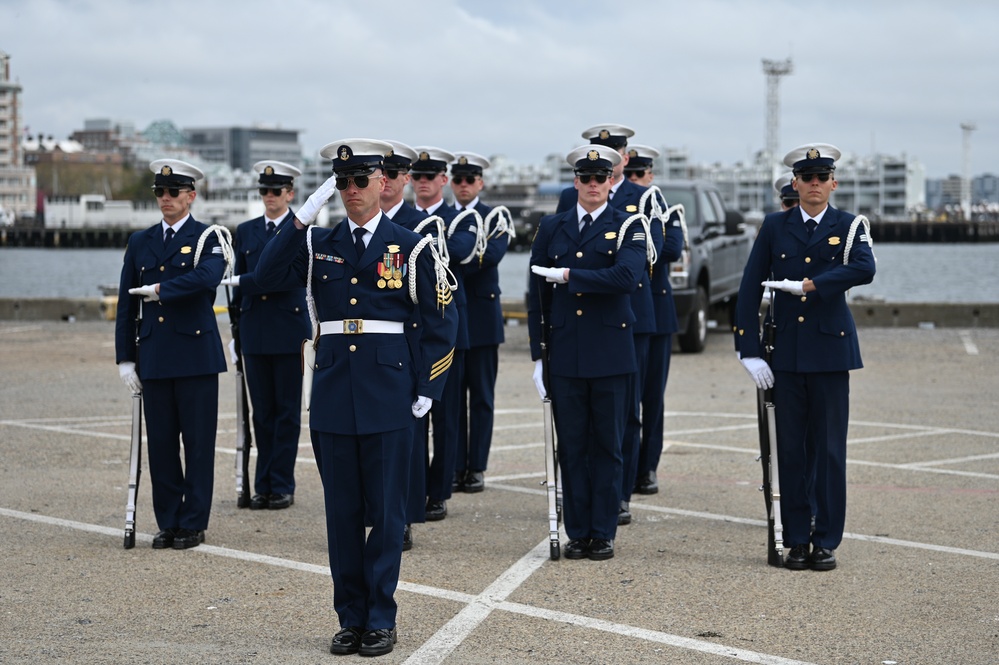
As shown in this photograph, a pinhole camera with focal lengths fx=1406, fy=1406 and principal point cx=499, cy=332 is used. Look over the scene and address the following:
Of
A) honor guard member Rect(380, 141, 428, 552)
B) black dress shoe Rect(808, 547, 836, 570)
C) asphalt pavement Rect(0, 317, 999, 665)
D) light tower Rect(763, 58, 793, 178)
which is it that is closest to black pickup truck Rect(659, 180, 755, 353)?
asphalt pavement Rect(0, 317, 999, 665)

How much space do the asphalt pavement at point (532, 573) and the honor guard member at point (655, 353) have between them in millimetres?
256

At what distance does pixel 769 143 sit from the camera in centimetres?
18900

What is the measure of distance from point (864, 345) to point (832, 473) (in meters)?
13.6

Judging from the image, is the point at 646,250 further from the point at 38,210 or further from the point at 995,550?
the point at 38,210

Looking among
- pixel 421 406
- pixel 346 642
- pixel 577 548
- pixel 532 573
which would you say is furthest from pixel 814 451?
pixel 346 642

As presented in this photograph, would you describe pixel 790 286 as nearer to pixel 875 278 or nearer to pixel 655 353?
pixel 655 353

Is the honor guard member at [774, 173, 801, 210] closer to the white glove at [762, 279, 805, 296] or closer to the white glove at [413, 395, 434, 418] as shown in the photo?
the white glove at [762, 279, 805, 296]

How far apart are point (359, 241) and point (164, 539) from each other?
9.02 ft

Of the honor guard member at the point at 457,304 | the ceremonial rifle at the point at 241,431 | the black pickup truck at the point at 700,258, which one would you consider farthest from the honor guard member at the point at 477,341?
the black pickup truck at the point at 700,258

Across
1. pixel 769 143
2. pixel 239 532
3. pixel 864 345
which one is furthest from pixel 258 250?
pixel 769 143

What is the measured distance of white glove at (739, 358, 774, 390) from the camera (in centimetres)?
760

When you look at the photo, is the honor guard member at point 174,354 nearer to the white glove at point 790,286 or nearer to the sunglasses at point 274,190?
the sunglasses at point 274,190

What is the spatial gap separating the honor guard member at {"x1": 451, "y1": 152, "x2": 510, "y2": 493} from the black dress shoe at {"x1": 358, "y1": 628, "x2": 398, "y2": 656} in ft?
12.1

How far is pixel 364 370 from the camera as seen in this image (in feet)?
20.0
